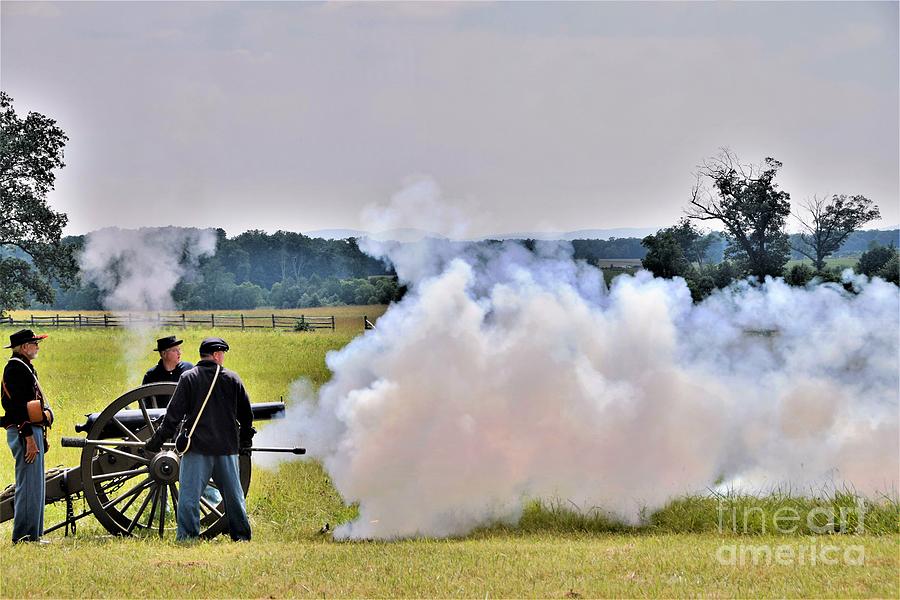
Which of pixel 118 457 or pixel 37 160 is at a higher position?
pixel 37 160

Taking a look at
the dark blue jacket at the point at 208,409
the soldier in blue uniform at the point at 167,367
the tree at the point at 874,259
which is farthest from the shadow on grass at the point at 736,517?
the tree at the point at 874,259

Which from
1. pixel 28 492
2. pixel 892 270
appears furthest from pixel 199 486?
pixel 892 270

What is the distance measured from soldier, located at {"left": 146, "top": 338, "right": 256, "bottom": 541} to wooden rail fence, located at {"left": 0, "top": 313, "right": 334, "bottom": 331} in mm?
11310

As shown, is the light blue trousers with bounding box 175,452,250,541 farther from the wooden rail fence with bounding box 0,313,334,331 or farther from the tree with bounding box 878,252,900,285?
the tree with bounding box 878,252,900,285

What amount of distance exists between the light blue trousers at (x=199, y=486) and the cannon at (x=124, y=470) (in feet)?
1.02

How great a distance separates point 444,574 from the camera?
32.2ft

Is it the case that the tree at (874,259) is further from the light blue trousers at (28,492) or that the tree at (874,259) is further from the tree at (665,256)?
the light blue trousers at (28,492)

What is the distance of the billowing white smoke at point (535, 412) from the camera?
12.2 metres

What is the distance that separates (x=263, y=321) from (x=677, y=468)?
26.5m

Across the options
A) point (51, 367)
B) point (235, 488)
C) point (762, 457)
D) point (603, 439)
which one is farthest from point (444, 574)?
point (51, 367)

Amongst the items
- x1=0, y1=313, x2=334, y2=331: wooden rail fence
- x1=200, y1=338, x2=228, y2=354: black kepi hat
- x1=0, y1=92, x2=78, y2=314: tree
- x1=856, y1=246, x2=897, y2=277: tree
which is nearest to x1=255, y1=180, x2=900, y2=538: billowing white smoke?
x1=200, y1=338, x2=228, y2=354: black kepi hat

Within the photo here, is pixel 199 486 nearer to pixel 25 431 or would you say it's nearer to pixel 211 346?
pixel 211 346

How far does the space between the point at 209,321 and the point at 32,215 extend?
397 inches

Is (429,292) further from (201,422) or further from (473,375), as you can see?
(201,422)
